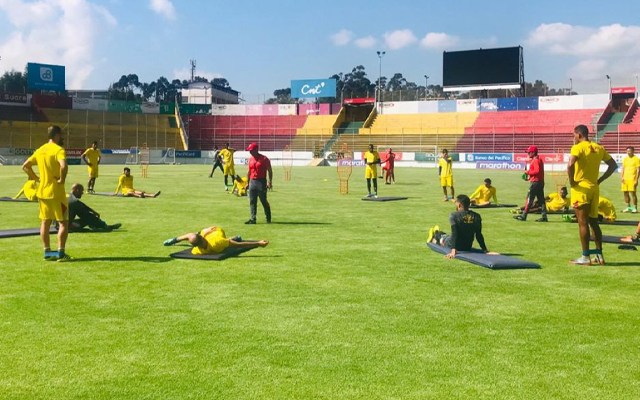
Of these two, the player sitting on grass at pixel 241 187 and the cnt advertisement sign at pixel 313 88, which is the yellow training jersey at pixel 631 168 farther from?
the cnt advertisement sign at pixel 313 88

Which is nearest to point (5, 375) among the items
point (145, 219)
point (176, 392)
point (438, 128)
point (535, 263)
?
point (176, 392)

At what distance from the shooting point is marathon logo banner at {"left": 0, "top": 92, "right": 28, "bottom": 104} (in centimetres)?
6531

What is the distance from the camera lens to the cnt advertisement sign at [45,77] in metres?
71.1

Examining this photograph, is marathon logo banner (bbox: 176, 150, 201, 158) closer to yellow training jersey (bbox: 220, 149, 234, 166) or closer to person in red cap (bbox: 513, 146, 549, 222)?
yellow training jersey (bbox: 220, 149, 234, 166)

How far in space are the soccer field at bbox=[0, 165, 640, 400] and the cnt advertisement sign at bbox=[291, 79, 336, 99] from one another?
74.1 meters

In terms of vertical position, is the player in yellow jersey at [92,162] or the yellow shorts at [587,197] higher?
the player in yellow jersey at [92,162]

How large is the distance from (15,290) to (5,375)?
316 cm

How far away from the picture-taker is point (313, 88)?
85500mm

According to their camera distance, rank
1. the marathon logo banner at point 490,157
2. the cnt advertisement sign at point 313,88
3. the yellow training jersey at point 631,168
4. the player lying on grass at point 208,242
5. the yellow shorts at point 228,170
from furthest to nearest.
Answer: the cnt advertisement sign at point 313,88 → the marathon logo banner at point 490,157 → the yellow shorts at point 228,170 → the yellow training jersey at point 631,168 → the player lying on grass at point 208,242

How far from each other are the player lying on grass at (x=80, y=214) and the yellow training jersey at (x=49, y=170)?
317cm

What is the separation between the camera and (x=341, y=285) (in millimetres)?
8172

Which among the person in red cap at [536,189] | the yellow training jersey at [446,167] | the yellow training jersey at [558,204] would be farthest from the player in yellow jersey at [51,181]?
the yellow training jersey at [446,167]

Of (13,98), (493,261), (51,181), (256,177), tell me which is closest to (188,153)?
(13,98)

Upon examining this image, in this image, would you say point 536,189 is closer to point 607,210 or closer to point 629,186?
point 607,210
